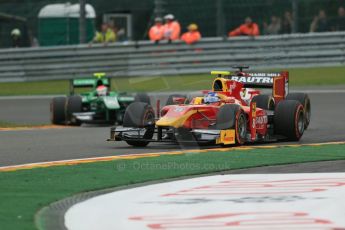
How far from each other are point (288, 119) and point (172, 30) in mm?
13821

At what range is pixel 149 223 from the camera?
841 cm

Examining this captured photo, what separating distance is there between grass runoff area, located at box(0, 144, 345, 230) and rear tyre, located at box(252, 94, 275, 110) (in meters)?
1.83

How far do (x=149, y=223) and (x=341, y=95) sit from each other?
16.8m

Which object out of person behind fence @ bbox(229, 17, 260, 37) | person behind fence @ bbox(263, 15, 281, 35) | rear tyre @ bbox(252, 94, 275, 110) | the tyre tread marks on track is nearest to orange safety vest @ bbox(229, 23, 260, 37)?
person behind fence @ bbox(229, 17, 260, 37)

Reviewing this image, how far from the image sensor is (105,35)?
101ft

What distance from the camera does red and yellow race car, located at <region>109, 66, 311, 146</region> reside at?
14844 mm

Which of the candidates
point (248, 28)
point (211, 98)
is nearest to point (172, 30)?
point (248, 28)

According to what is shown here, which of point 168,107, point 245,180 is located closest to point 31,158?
point 168,107

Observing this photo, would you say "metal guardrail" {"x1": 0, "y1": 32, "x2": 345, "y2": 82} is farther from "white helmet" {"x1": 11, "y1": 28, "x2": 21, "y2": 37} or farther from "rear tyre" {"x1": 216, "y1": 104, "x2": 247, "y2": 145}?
"rear tyre" {"x1": 216, "y1": 104, "x2": 247, "y2": 145}

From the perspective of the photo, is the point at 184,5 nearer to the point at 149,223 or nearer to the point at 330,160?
the point at 330,160

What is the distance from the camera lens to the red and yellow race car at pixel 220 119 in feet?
48.7

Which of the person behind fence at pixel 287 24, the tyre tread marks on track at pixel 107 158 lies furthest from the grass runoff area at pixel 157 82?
the tyre tread marks on track at pixel 107 158

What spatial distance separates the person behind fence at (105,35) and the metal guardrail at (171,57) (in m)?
0.76

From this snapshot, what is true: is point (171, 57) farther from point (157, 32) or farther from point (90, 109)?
point (90, 109)
